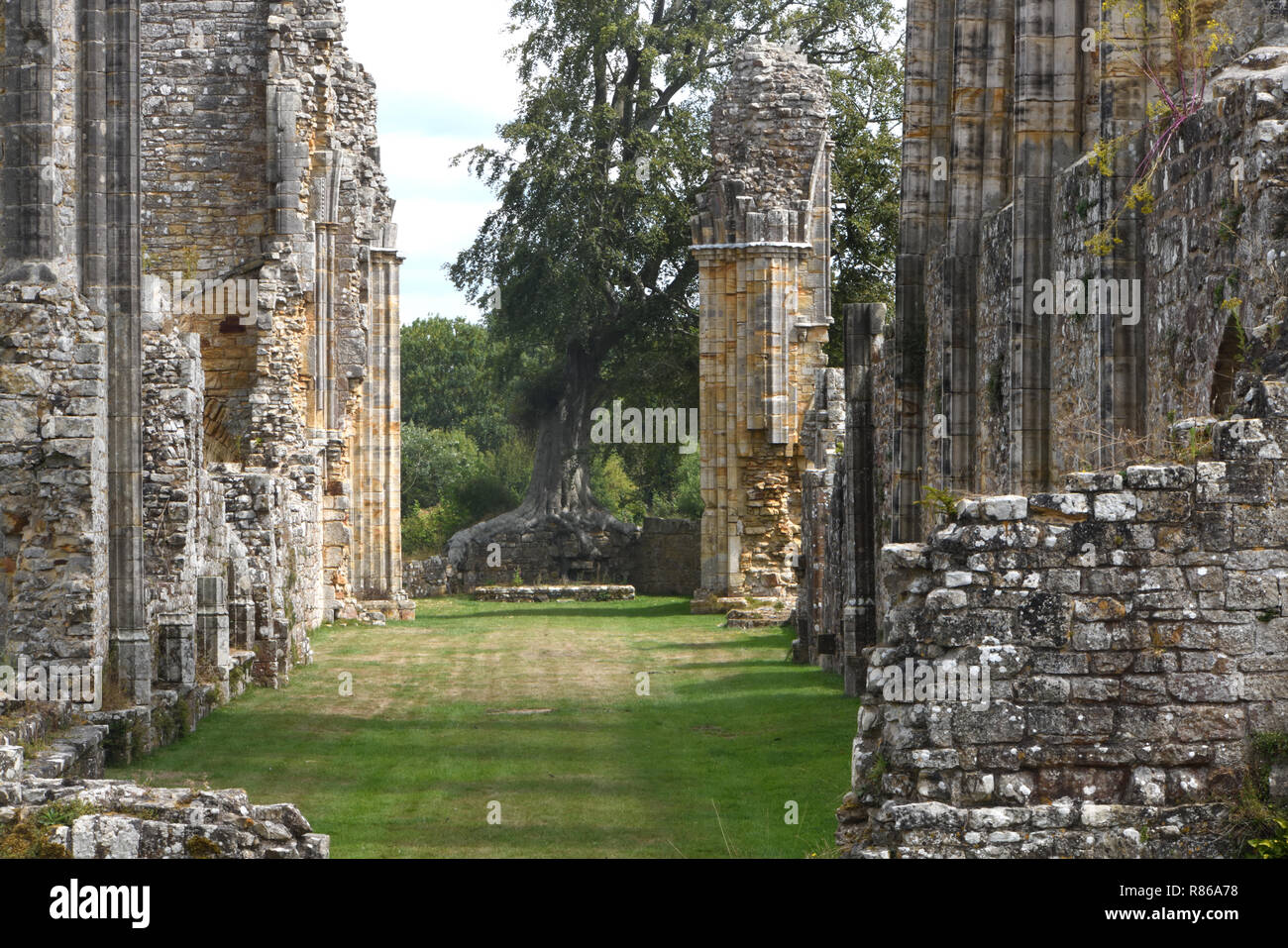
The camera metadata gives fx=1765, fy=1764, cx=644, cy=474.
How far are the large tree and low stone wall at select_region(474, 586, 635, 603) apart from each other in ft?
13.0

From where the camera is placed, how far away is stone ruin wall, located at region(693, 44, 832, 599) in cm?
3094

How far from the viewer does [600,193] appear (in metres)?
41.7

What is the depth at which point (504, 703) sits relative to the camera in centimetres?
1688

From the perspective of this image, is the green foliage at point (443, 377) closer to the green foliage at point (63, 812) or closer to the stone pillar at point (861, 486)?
the stone pillar at point (861, 486)

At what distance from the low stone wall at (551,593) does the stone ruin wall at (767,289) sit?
5.38 m

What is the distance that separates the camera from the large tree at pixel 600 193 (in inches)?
1629

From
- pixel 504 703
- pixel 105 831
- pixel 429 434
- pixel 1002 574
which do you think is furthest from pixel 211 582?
pixel 429 434

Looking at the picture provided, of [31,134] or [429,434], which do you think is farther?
[429,434]

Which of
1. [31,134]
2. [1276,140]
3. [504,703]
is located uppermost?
[31,134]

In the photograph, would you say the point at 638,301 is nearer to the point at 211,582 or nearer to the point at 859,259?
the point at 859,259

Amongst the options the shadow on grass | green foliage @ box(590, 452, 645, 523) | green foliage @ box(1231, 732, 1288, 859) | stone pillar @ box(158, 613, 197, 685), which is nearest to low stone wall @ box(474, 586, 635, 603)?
the shadow on grass

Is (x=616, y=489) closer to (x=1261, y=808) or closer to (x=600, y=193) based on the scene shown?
(x=600, y=193)

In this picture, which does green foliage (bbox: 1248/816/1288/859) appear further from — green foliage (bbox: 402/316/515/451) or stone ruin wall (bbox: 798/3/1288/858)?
green foliage (bbox: 402/316/515/451)
